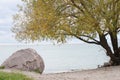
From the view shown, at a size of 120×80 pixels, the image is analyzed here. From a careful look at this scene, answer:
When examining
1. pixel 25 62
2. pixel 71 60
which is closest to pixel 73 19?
pixel 25 62

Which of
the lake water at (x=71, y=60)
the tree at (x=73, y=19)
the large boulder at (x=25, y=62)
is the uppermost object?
the tree at (x=73, y=19)

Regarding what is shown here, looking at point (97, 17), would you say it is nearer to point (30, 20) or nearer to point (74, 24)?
point (74, 24)

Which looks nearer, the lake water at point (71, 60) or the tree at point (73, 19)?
the tree at point (73, 19)

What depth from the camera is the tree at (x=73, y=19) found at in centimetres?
3058

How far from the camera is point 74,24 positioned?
3167 centimetres

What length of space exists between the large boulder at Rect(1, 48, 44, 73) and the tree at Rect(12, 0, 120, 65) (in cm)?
141

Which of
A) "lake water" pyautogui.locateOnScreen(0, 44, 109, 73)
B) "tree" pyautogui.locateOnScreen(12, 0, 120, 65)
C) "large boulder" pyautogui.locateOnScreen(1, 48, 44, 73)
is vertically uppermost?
"tree" pyautogui.locateOnScreen(12, 0, 120, 65)

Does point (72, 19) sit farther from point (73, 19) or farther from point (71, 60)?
point (71, 60)

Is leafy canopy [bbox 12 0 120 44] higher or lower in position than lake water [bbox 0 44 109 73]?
higher

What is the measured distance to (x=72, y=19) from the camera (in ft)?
104

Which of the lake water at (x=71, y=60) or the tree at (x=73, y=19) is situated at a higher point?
the tree at (x=73, y=19)

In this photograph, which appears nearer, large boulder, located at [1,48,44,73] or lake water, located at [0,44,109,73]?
large boulder, located at [1,48,44,73]

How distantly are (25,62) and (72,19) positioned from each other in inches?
163

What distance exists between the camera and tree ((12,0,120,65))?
30578mm
